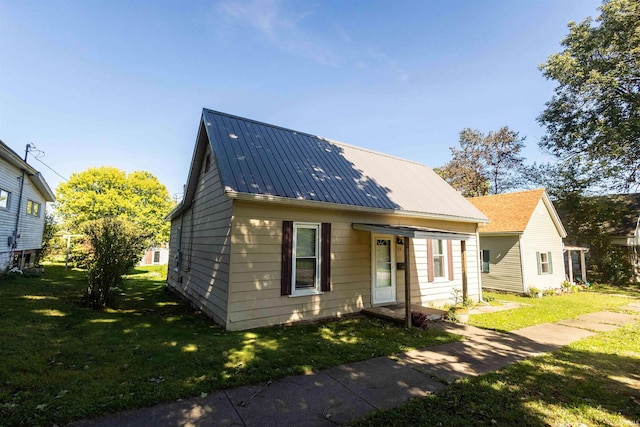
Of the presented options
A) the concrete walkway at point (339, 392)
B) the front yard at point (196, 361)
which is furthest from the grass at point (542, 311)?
the concrete walkway at point (339, 392)

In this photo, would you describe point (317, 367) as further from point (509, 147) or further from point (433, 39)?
point (509, 147)

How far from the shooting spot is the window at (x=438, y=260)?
10562mm

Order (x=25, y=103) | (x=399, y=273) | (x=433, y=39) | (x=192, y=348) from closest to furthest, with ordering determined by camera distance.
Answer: (x=192, y=348), (x=399, y=273), (x=433, y=39), (x=25, y=103)

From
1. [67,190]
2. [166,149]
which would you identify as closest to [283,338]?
[166,149]

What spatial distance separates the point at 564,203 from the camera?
71.2 feet

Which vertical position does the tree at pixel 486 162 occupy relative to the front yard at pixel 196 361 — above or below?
above

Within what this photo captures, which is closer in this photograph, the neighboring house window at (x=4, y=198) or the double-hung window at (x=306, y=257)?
the double-hung window at (x=306, y=257)

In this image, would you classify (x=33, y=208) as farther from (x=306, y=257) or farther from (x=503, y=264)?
(x=503, y=264)

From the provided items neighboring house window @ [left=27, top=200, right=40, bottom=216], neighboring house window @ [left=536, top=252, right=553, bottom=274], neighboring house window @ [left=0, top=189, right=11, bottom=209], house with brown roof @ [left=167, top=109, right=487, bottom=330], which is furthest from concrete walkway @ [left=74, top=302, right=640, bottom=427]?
neighboring house window @ [left=27, top=200, right=40, bottom=216]

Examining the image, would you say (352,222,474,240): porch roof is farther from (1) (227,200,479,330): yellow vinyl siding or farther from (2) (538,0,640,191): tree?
(2) (538,0,640,191): tree

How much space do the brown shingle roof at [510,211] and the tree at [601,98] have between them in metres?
6.42

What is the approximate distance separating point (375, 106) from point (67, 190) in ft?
A: 115

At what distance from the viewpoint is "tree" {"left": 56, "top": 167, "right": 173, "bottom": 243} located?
31.4 metres

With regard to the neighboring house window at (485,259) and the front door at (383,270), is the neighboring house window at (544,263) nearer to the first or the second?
the neighboring house window at (485,259)
